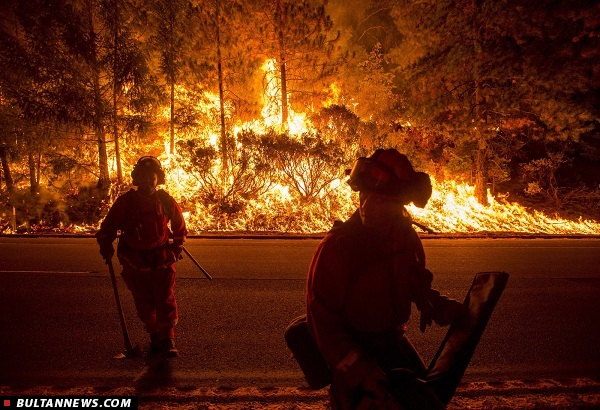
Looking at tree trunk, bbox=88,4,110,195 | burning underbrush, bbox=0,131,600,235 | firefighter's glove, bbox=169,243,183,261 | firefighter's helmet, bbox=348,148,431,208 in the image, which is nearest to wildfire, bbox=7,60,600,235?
burning underbrush, bbox=0,131,600,235

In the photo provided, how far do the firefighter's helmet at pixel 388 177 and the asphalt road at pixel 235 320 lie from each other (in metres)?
2.47

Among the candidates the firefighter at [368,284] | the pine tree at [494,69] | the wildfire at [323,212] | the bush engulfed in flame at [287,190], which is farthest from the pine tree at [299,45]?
the firefighter at [368,284]

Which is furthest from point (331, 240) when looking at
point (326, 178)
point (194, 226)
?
point (326, 178)

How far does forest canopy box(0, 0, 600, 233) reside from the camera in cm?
1399

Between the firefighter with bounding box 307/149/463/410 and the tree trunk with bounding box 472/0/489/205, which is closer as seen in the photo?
the firefighter with bounding box 307/149/463/410

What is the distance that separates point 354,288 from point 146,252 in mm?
2892

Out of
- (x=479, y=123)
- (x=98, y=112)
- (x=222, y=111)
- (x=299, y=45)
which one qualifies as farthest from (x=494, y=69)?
(x=98, y=112)

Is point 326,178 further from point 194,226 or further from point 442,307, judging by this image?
point 442,307

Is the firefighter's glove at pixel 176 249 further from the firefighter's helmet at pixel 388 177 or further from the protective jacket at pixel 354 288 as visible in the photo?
the firefighter's helmet at pixel 388 177

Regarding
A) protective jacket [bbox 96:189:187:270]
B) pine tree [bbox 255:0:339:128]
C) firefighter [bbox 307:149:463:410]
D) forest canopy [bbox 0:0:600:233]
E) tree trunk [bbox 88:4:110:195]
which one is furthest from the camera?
pine tree [bbox 255:0:339:128]

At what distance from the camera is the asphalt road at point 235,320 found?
13.1ft

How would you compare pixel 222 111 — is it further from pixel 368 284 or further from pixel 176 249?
pixel 368 284

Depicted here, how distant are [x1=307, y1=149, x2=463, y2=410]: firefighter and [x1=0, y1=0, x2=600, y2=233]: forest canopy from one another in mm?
10962

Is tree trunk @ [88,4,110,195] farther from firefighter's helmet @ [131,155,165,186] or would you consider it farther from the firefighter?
the firefighter
